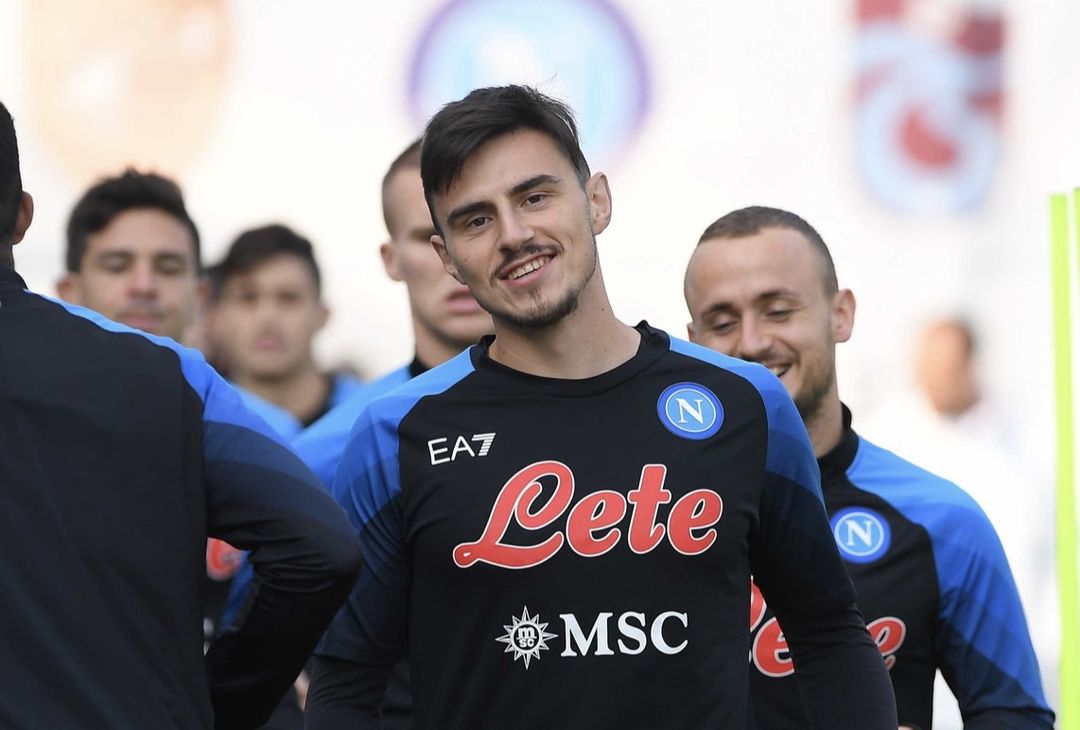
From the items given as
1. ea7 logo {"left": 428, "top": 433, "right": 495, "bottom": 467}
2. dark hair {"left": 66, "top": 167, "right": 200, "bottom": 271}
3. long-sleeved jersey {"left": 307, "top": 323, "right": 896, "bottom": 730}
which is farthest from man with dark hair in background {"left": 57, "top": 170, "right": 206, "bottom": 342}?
ea7 logo {"left": 428, "top": 433, "right": 495, "bottom": 467}

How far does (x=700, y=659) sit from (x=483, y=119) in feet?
3.22

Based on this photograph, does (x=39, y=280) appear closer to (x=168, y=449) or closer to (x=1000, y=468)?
(x=1000, y=468)

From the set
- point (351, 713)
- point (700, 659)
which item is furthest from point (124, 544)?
point (700, 659)

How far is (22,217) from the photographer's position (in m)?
2.77

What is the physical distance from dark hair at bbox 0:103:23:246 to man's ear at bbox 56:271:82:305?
254 centimetres

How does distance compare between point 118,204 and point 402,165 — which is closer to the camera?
point 402,165

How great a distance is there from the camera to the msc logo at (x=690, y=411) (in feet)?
10.1

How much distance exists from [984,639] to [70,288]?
2.86m

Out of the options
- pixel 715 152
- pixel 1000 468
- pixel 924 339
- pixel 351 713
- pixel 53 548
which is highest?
pixel 715 152

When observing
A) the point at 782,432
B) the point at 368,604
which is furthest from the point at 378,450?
the point at 782,432

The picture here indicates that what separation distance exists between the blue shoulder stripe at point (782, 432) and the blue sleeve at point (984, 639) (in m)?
0.67

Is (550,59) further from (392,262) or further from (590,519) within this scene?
(590,519)

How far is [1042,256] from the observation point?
621 centimetres

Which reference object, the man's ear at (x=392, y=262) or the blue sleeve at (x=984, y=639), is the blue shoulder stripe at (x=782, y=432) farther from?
the man's ear at (x=392, y=262)
